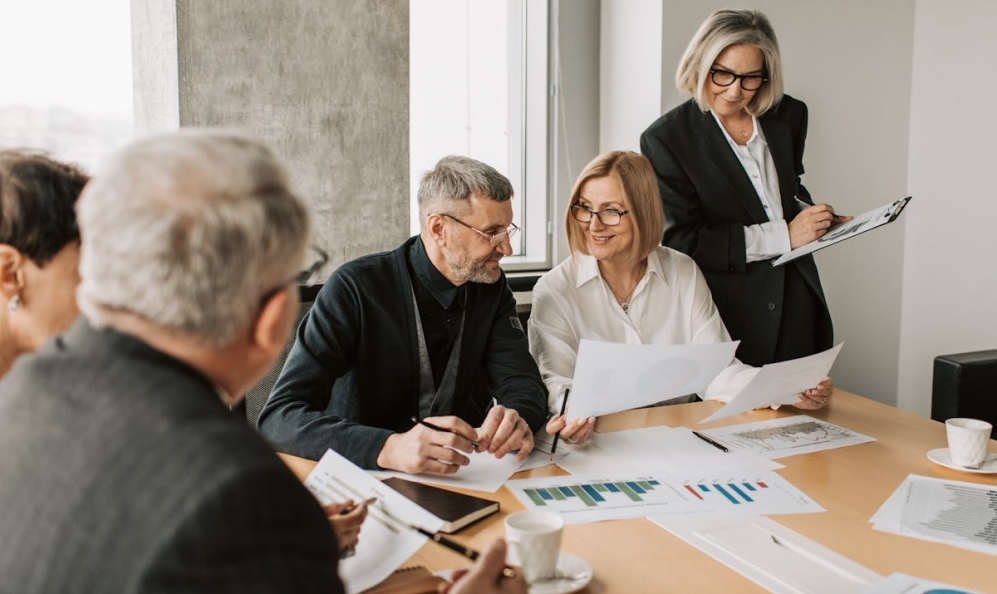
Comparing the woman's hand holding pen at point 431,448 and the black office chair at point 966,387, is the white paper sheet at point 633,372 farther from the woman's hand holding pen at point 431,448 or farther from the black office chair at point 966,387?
the black office chair at point 966,387

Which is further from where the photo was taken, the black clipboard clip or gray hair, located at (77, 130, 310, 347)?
the black clipboard clip

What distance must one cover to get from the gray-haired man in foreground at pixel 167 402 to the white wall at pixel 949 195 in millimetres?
3438

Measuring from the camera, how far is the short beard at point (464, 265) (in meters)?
1.93

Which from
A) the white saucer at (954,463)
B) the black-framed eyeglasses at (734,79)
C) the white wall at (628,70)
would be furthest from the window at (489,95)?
the white saucer at (954,463)

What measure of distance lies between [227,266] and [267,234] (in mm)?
46

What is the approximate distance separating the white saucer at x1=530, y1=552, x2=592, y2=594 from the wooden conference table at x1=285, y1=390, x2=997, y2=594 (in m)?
0.02

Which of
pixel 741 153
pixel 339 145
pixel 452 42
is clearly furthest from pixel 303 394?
pixel 452 42

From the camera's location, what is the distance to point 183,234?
0.70 m

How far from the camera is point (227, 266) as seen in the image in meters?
0.72

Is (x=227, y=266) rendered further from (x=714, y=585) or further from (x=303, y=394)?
(x=303, y=394)

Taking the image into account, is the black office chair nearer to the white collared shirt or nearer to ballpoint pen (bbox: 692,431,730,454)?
the white collared shirt

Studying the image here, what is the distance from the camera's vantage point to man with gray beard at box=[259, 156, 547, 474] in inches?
73.1

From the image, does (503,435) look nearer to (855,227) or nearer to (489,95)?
(855,227)

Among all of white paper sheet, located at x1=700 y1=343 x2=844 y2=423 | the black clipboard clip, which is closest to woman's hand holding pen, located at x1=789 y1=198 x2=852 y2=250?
the black clipboard clip
